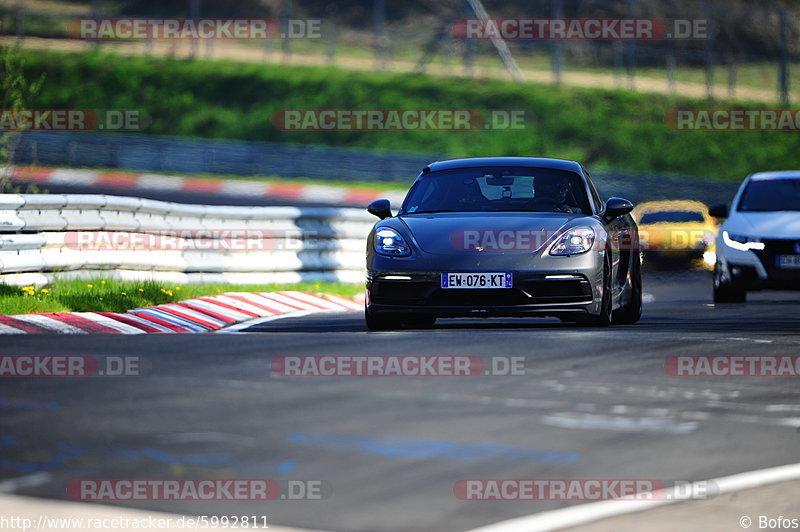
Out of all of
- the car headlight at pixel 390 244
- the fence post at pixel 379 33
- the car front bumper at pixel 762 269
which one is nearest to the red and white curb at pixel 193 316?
the car headlight at pixel 390 244

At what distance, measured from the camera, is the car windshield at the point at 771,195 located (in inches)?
655

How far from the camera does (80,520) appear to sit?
15.5 ft

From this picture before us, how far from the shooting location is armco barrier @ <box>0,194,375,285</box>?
42.5ft

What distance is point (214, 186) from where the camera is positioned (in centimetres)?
3691

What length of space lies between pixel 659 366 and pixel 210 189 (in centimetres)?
2871

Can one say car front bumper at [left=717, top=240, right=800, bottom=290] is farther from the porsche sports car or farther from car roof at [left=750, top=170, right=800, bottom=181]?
the porsche sports car

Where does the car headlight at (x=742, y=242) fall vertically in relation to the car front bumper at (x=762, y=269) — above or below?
above

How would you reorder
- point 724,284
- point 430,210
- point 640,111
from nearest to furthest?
point 430,210 → point 724,284 → point 640,111

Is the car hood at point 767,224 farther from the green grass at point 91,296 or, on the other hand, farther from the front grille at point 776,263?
the green grass at point 91,296

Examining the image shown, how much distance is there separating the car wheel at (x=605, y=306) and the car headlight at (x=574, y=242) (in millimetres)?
284

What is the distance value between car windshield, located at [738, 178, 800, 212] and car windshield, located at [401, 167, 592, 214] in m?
5.55

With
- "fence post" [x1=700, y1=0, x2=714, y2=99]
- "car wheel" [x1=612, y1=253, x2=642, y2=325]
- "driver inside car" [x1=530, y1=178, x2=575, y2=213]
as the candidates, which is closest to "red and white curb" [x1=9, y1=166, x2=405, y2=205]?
"fence post" [x1=700, y1=0, x2=714, y2=99]

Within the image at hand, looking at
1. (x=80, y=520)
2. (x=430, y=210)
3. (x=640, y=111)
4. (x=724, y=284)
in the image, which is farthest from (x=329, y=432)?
(x=640, y=111)

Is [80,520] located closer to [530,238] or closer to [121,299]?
[530,238]
